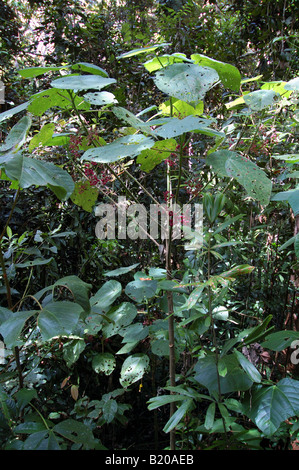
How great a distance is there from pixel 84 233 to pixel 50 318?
136 cm

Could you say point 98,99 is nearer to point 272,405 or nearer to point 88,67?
point 88,67

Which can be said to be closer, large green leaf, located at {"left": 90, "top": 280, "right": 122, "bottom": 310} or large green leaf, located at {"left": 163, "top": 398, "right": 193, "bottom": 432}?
large green leaf, located at {"left": 163, "top": 398, "right": 193, "bottom": 432}

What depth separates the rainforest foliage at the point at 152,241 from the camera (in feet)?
2.54

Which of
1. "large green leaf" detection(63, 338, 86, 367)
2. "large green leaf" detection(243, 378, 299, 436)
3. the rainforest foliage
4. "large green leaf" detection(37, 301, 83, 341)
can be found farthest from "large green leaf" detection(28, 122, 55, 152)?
"large green leaf" detection(243, 378, 299, 436)

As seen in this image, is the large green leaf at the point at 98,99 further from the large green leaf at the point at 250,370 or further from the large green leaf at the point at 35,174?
the large green leaf at the point at 250,370

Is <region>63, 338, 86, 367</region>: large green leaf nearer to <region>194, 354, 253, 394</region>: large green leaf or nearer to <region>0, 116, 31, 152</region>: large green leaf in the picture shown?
<region>194, 354, 253, 394</region>: large green leaf

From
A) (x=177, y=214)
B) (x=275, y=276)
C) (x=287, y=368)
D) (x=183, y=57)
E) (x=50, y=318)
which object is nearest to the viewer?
(x=50, y=318)

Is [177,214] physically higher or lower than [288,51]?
lower

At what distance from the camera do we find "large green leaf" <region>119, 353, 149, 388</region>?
1067 mm

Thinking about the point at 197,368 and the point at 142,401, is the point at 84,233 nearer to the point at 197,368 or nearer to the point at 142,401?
the point at 142,401

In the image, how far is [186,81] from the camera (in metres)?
0.71

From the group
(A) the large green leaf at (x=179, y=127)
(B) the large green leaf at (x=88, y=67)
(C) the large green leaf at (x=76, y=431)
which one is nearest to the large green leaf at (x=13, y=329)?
(C) the large green leaf at (x=76, y=431)

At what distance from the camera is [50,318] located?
714 millimetres

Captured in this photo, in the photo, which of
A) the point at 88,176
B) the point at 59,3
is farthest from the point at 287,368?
the point at 59,3
